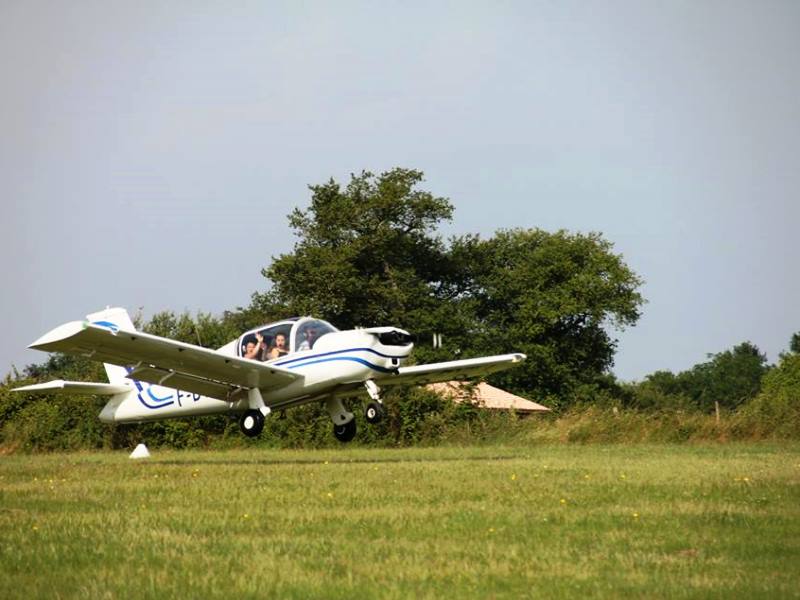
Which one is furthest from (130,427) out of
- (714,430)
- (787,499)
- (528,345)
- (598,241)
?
(598,241)

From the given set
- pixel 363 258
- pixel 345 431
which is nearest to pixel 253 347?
pixel 345 431

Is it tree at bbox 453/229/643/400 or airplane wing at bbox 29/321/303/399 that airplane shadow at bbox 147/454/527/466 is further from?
tree at bbox 453/229/643/400

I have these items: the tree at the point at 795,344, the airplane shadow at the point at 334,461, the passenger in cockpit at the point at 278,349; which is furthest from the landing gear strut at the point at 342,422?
the tree at the point at 795,344

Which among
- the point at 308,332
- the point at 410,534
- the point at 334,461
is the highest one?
the point at 308,332

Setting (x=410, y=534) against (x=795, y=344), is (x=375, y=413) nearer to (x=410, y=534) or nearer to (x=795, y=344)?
(x=410, y=534)

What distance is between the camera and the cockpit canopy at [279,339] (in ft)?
69.9

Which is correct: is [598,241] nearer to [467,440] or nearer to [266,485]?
[467,440]

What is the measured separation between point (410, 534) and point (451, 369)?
41.0 ft

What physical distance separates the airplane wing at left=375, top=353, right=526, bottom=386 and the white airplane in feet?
0.08

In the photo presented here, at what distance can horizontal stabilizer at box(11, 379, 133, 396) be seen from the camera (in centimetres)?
2177

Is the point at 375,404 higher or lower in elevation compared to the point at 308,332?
lower

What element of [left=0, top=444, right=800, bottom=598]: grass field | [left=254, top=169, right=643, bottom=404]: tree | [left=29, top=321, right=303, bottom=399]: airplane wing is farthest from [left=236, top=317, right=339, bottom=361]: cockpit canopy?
[left=254, top=169, right=643, bottom=404]: tree

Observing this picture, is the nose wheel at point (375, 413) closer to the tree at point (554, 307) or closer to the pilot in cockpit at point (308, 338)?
the pilot in cockpit at point (308, 338)

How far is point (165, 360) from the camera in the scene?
20.0 meters
